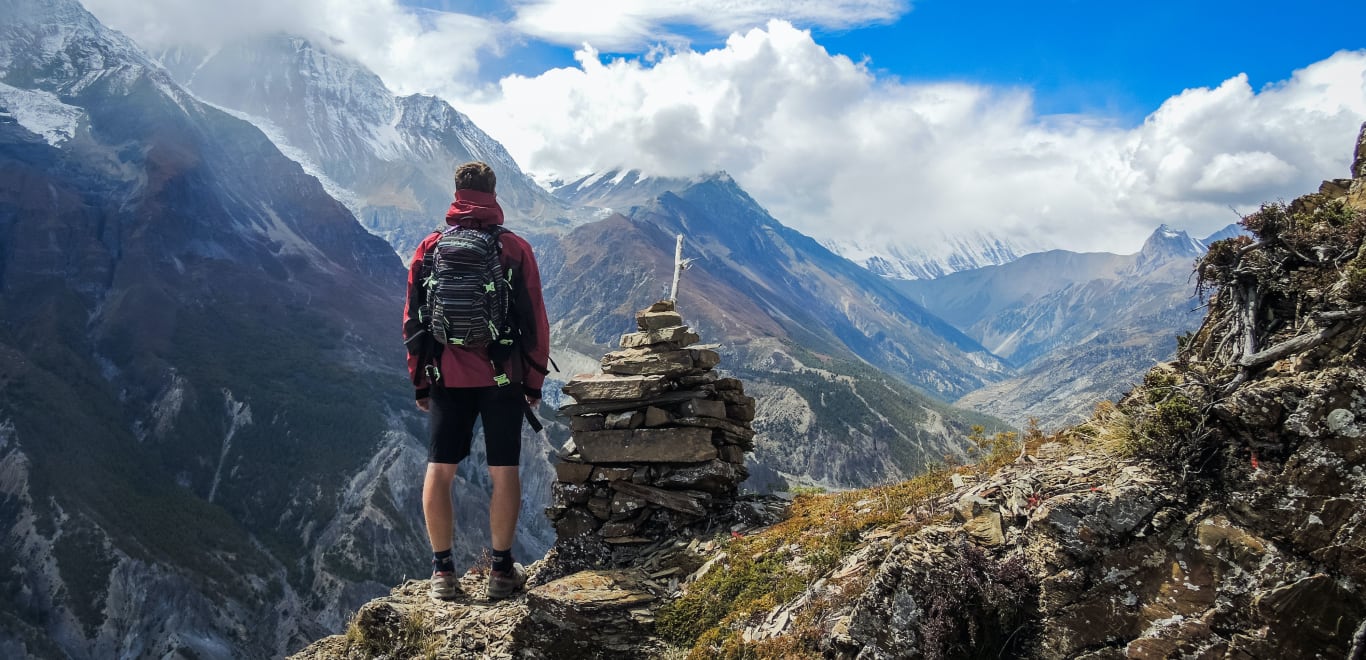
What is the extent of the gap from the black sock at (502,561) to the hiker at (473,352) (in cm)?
1

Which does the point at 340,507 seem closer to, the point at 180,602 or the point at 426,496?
the point at 180,602

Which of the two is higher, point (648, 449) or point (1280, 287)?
point (1280, 287)

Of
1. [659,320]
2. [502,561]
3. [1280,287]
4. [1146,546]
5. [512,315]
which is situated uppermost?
[659,320]

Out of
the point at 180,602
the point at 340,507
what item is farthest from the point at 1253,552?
the point at 340,507

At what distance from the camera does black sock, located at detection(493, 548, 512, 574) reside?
892 cm

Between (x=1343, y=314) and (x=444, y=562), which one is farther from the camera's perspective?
(x=444, y=562)

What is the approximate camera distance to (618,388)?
1206 centimetres

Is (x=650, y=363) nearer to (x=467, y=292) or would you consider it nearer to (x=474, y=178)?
(x=467, y=292)

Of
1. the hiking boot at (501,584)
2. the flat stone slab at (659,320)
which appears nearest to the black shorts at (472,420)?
the hiking boot at (501,584)

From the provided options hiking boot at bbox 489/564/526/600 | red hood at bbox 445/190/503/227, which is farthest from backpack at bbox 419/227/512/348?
hiking boot at bbox 489/564/526/600

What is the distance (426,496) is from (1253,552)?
8.44 m

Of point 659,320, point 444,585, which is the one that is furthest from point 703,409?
point 444,585

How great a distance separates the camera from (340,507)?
627 feet

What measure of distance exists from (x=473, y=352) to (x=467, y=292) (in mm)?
755
